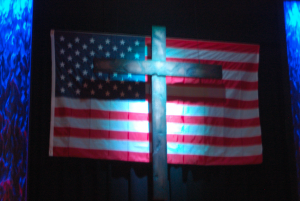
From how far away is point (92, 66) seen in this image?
9.50 ft

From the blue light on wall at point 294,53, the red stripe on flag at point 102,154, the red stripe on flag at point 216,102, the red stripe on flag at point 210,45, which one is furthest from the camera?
the blue light on wall at point 294,53

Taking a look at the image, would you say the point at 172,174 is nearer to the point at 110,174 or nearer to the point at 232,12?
the point at 110,174

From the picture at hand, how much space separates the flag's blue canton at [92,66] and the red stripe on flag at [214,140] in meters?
0.51

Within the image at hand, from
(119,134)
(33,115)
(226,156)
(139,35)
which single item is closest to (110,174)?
(119,134)

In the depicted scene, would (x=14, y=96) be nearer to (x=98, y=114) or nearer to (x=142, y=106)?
(x=98, y=114)

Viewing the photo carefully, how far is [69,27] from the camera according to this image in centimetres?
302

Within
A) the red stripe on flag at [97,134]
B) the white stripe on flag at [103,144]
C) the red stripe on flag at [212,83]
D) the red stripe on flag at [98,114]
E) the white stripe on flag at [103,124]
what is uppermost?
the red stripe on flag at [212,83]

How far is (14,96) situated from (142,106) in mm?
1106

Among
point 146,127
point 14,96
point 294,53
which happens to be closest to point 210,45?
point 294,53

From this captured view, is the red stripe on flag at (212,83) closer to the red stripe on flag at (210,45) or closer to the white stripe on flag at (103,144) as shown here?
the red stripe on flag at (210,45)

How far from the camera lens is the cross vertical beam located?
2516mm

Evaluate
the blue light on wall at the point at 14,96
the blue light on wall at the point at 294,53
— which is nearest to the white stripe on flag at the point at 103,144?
the blue light on wall at the point at 14,96

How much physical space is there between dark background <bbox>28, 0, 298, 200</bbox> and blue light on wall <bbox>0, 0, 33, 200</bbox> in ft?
0.39

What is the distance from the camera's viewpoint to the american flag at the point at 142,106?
110 inches
